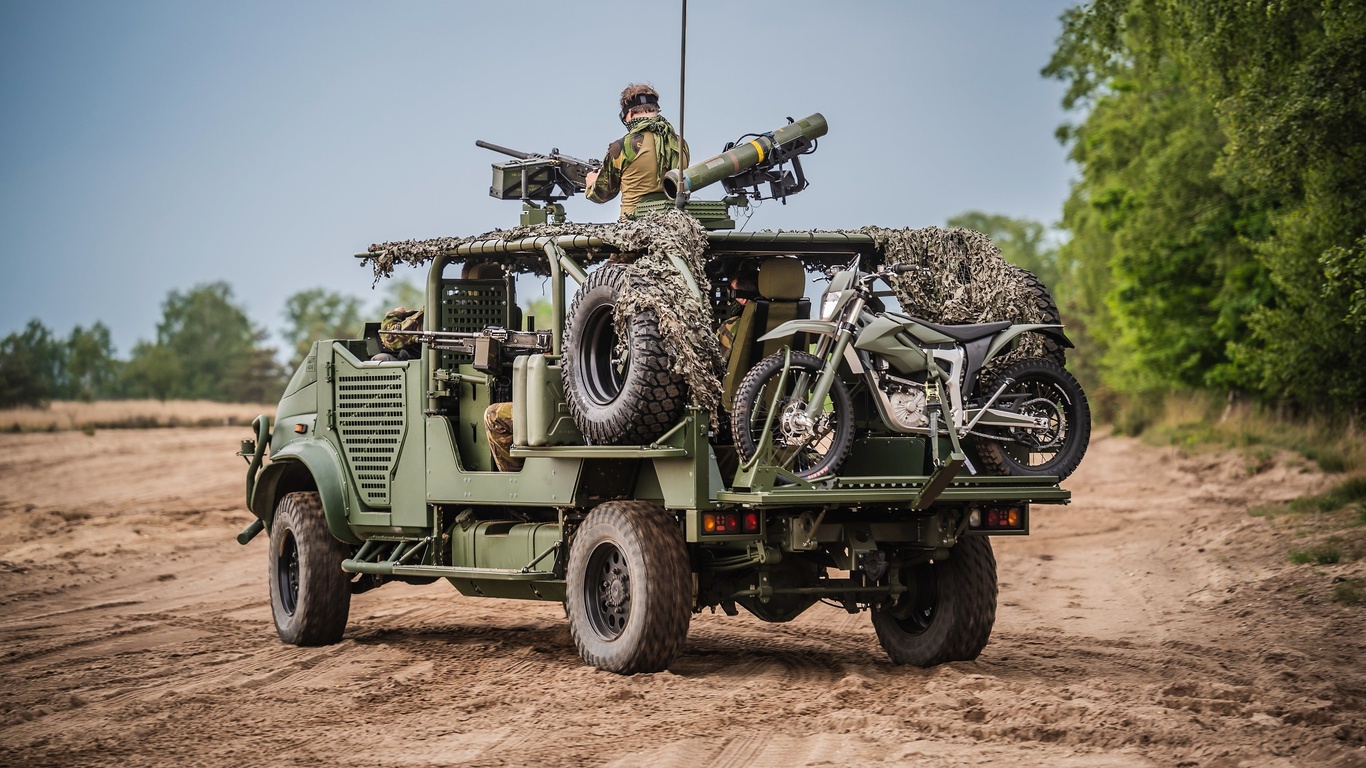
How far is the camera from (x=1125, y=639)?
39.1 feet

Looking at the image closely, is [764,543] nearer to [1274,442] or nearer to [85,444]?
[1274,442]

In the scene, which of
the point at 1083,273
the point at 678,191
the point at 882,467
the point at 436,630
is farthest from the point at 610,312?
the point at 1083,273

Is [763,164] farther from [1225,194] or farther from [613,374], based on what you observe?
[1225,194]

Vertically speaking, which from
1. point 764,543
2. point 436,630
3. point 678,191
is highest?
point 678,191

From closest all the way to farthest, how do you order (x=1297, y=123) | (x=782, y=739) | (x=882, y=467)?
(x=782, y=739)
(x=882, y=467)
(x=1297, y=123)

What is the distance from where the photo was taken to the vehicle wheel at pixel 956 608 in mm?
10250

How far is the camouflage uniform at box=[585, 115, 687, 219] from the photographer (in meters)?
11.4

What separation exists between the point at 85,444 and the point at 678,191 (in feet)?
93.2

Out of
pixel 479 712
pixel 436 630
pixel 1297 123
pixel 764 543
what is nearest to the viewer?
pixel 479 712

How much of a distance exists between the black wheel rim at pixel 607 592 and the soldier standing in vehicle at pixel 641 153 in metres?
2.59

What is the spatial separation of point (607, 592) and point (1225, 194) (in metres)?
22.6

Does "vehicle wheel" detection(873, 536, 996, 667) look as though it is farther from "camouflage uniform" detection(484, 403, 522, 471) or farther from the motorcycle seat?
"camouflage uniform" detection(484, 403, 522, 471)

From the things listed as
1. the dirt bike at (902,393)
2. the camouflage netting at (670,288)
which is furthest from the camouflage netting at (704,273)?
the dirt bike at (902,393)

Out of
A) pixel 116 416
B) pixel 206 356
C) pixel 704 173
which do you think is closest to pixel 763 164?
pixel 704 173
